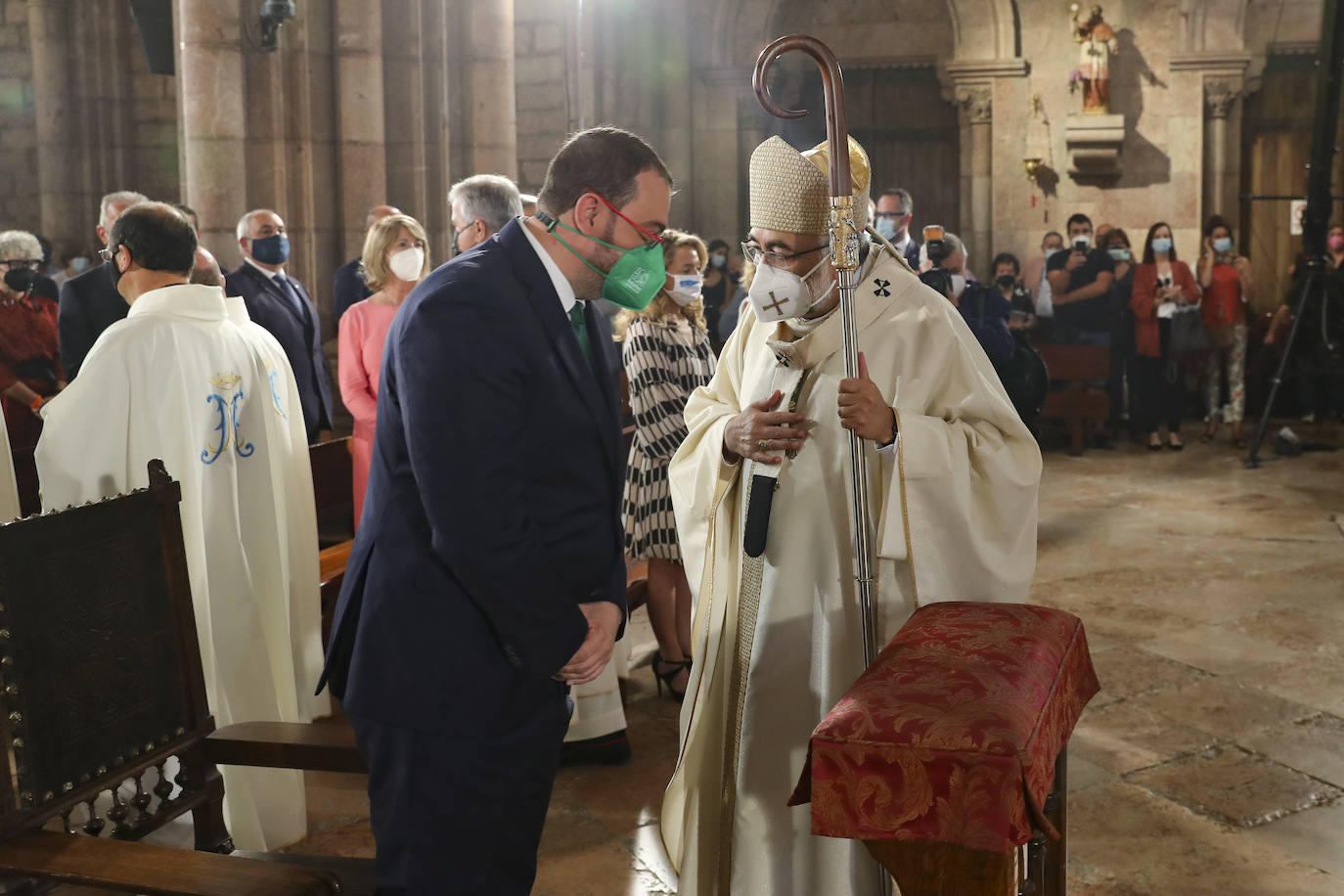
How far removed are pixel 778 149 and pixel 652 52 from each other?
1085 cm

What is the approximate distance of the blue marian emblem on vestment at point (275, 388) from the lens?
3680mm

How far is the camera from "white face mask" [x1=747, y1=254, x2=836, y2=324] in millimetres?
2678

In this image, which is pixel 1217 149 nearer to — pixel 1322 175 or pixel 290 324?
pixel 1322 175

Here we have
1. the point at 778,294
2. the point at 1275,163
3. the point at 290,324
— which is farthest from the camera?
the point at 1275,163

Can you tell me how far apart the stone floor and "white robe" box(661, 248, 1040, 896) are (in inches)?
25.4

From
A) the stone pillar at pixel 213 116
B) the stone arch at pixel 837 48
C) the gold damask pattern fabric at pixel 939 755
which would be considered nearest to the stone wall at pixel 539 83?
the stone arch at pixel 837 48

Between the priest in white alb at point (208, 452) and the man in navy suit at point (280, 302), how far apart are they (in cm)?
214

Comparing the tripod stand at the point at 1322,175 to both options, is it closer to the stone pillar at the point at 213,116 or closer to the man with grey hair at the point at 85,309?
the stone pillar at the point at 213,116

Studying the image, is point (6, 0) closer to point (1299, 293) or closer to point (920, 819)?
point (1299, 293)

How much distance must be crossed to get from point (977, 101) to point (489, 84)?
20.9 feet

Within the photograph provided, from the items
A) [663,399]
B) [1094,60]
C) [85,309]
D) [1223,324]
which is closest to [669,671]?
[663,399]

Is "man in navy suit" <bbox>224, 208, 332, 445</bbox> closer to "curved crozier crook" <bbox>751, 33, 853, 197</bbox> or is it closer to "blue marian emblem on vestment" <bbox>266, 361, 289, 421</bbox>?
"blue marian emblem on vestment" <bbox>266, 361, 289, 421</bbox>

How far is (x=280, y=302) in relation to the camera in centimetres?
592

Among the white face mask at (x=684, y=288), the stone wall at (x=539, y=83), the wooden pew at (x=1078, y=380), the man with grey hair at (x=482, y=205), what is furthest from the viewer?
the stone wall at (x=539, y=83)
